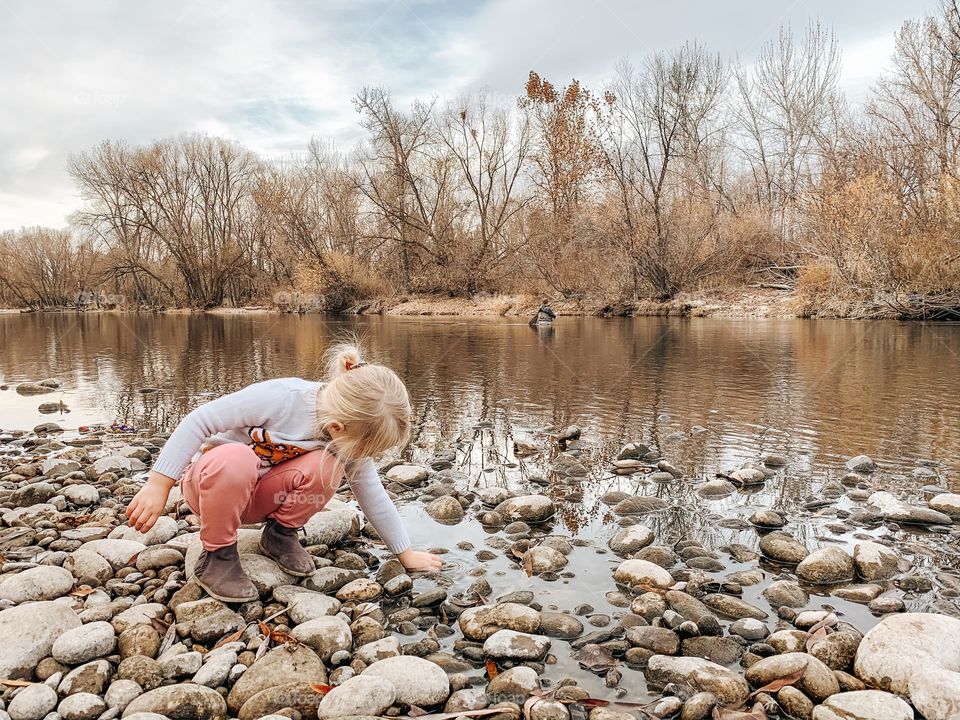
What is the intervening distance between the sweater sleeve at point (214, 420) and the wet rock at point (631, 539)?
1.84 m

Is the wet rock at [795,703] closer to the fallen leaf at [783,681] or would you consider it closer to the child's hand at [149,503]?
the fallen leaf at [783,681]

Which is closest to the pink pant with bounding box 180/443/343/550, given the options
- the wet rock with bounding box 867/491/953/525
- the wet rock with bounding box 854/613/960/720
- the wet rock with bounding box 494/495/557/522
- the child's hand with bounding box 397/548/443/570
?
the child's hand with bounding box 397/548/443/570

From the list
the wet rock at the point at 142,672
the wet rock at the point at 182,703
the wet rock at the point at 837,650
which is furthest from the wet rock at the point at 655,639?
the wet rock at the point at 142,672

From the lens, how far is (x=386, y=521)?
10.1 ft

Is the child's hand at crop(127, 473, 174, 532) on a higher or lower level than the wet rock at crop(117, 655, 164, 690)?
higher

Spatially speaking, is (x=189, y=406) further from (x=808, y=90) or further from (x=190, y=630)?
(x=808, y=90)

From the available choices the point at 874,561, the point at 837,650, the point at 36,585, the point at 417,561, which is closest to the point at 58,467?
the point at 36,585

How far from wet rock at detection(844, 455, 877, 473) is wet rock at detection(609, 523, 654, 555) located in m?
2.11

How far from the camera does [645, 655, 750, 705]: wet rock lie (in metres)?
2.13

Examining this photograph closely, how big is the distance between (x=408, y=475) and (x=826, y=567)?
264cm

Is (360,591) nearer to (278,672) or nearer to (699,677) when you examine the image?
(278,672)

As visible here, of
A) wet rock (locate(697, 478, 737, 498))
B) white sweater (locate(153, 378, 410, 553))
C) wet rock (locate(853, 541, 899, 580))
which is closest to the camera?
white sweater (locate(153, 378, 410, 553))

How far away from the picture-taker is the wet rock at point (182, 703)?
79.0 inches

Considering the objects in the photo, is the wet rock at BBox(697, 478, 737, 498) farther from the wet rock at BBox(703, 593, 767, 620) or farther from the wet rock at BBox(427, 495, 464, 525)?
the wet rock at BBox(427, 495, 464, 525)
